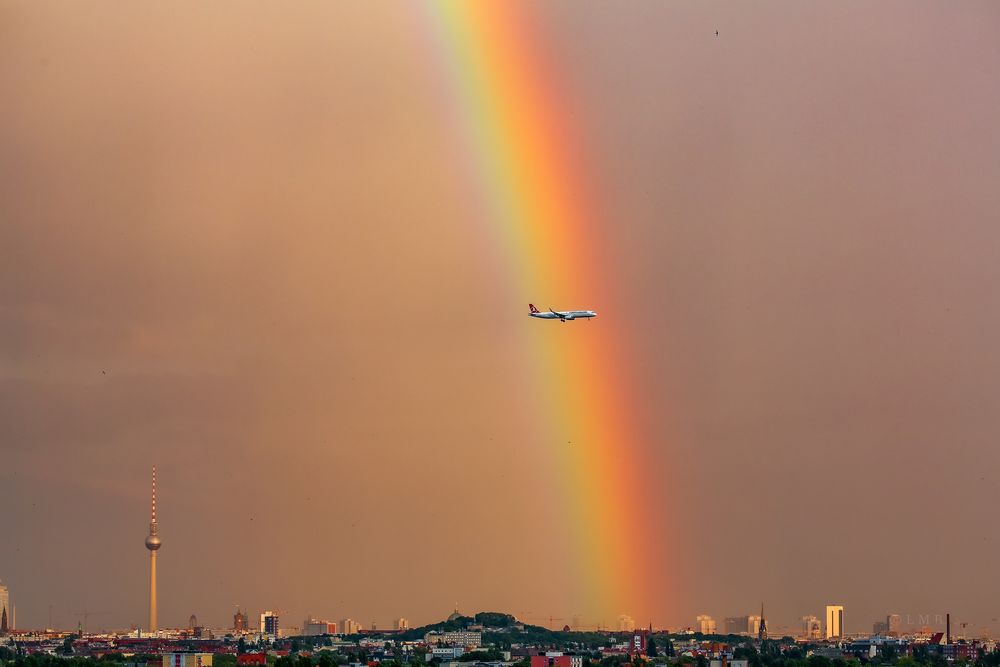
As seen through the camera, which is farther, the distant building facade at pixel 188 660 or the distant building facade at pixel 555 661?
the distant building facade at pixel 188 660

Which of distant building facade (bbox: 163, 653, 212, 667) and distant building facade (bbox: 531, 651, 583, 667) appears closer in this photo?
distant building facade (bbox: 531, 651, 583, 667)

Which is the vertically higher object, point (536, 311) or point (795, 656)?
point (536, 311)

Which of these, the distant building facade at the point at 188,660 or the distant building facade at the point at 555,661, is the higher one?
the distant building facade at the point at 555,661

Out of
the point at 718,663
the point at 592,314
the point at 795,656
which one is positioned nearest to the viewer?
the point at 592,314

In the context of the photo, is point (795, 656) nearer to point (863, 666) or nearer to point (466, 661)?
point (863, 666)

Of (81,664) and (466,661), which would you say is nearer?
(81,664)

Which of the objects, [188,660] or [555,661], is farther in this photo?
[188,660]

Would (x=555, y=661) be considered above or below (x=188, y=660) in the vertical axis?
above

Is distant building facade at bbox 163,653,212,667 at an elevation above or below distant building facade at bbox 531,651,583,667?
below

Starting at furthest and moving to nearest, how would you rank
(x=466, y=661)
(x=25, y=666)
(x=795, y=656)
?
(x=795, y=656), (x=466, y=661), (x=25, y=666)

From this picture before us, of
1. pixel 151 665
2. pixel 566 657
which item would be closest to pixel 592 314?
pixel 566 657

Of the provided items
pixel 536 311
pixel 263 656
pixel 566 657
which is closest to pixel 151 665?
pixel 263 656
